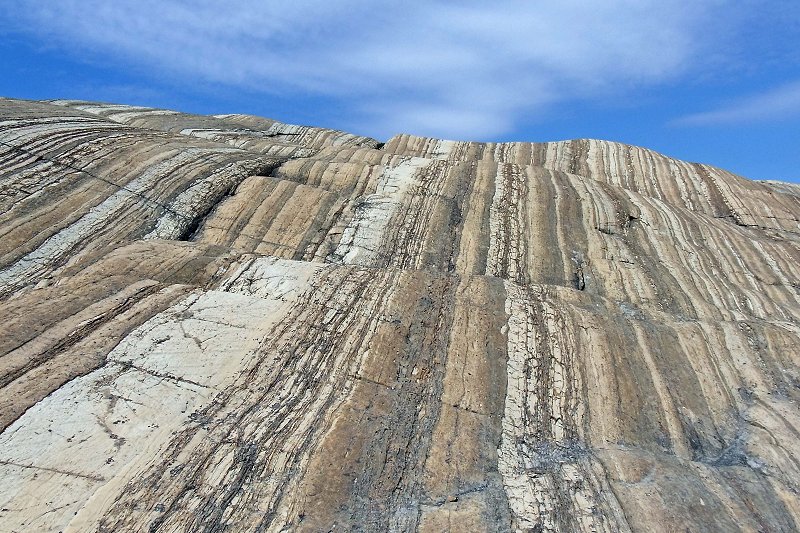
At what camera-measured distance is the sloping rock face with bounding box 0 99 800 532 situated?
6.43 m

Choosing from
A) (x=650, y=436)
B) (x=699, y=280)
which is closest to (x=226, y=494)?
(x=650, y=436)

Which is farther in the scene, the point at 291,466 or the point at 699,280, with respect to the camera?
the point at 699,280

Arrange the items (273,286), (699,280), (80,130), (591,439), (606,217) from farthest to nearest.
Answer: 1. (80,130)
2. (606,217)
3. (699,280)
4. (273,286)
5. (591,439)

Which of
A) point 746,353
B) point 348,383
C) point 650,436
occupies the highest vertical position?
point 746,353

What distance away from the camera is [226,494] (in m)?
6.22

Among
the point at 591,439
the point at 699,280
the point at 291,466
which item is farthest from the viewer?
the point at 699,280

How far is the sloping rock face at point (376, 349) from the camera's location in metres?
6.43

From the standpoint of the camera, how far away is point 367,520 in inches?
243

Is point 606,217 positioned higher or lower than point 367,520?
higher

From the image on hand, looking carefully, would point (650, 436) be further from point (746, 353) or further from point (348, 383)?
point (348, 383)

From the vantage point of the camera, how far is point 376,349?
8.64 metres

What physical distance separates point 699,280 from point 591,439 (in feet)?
20.1

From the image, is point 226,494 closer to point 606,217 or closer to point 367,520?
point 367,520

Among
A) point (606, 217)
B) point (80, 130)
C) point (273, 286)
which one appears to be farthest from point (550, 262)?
point (80, 130)
